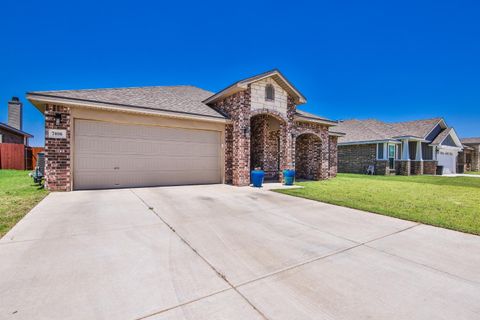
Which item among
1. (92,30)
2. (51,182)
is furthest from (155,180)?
(92,30)

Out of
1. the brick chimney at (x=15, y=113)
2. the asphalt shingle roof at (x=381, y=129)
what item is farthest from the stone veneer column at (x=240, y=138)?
the brick chimney at (x=15, y=113)

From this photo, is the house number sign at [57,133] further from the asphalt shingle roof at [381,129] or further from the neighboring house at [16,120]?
the asphalt shingle roof at [381,129]

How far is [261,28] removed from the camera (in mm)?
12742

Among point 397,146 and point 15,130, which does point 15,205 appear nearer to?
point 15,130

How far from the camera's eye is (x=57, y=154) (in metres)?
8.19

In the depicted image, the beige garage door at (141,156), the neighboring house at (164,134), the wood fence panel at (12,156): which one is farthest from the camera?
the wood fence panel at (12,156)

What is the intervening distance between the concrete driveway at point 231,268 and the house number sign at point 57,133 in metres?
3.99

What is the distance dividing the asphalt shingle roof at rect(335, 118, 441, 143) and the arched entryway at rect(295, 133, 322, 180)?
9.90 m

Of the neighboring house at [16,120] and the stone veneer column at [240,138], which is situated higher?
the neighboring house at [16,120]

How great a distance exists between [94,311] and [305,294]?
210 centimetres

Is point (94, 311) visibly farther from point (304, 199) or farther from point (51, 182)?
point (51, 182)

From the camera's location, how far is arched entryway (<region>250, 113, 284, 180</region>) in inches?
550

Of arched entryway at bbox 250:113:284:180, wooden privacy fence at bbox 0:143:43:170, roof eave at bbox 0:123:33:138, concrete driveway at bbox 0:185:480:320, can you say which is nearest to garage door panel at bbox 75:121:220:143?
arched entryway at bbox 250:113:284:180

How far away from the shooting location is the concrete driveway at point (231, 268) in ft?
7.01
